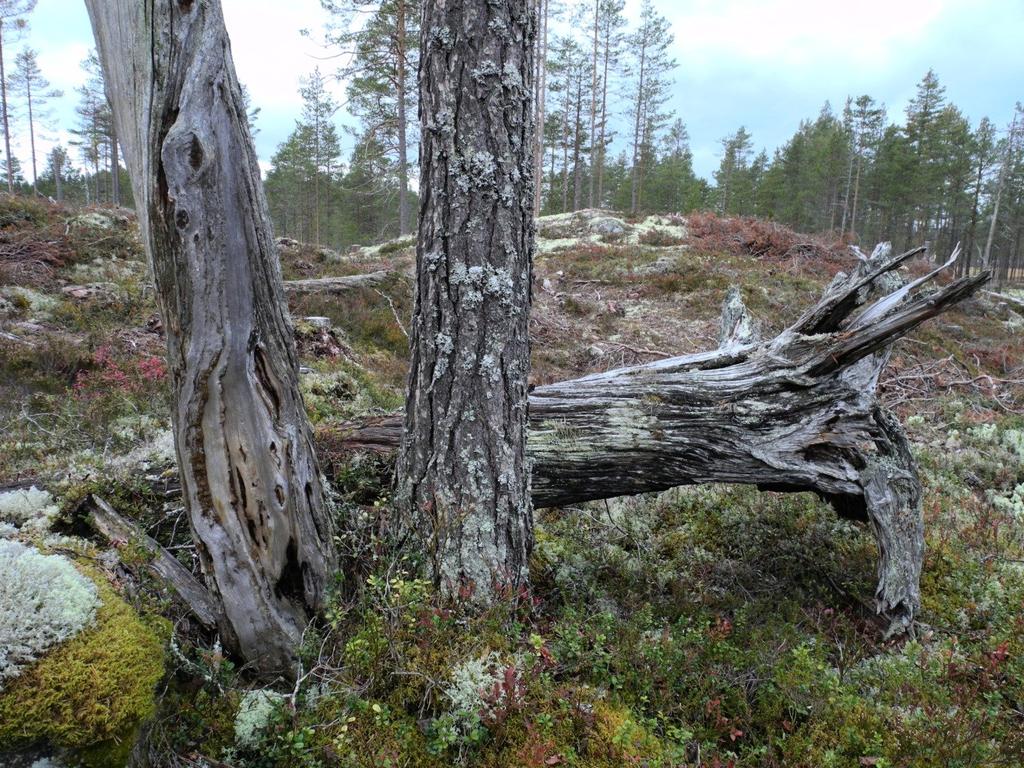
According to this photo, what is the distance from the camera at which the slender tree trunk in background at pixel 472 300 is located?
2.62 meters

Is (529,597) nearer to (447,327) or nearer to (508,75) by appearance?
(447,327)

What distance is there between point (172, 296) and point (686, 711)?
10.4ft

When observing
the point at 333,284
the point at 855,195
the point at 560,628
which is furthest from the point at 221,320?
the point at 855,195

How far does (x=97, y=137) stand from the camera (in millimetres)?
43094

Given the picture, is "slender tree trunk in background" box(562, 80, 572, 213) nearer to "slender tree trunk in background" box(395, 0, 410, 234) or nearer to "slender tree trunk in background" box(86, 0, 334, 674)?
"slender tree trunk in background" box(395, 0, 410, 234)

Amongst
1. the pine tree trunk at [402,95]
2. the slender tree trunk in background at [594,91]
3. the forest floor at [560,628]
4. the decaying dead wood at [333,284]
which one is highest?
the slender tree trunk in background at [594,91]

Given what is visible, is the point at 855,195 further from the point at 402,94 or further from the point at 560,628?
the point at 560,628

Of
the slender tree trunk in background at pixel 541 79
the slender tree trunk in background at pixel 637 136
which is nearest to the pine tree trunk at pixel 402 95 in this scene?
the slender tree trunk in background at pixel 541 79

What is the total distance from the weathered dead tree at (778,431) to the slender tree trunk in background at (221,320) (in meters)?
1.34

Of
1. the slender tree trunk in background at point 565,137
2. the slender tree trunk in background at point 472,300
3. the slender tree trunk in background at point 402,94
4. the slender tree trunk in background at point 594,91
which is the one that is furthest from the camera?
the slender tree trunk in background at point 565,137

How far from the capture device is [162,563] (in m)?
3.00

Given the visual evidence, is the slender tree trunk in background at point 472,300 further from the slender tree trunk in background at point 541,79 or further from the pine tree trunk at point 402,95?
the slender tree trunk in background at point 541,79

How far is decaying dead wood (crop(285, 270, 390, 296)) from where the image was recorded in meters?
10.1

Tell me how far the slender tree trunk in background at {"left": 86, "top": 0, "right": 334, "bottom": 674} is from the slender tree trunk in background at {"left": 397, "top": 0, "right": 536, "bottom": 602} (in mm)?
657
